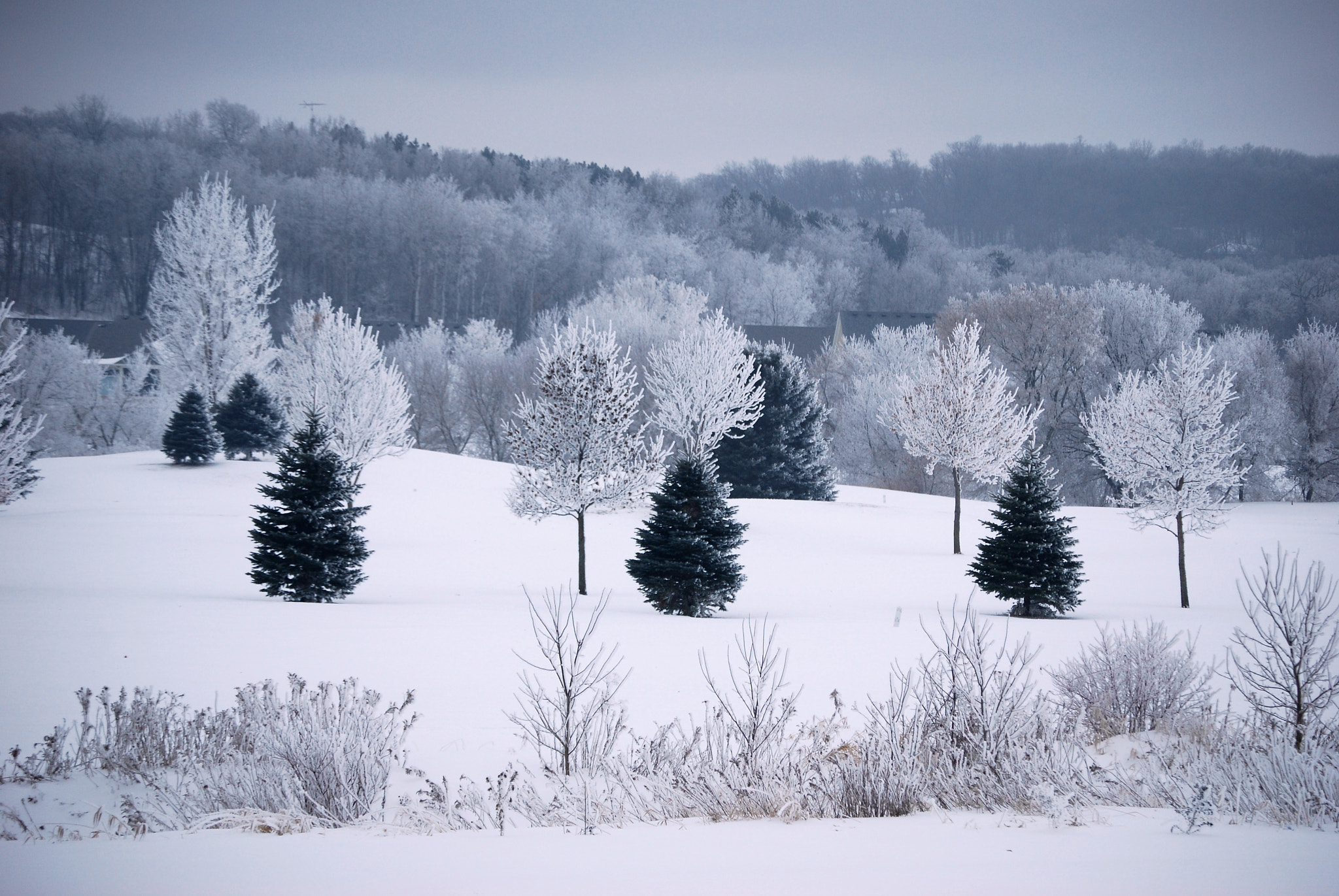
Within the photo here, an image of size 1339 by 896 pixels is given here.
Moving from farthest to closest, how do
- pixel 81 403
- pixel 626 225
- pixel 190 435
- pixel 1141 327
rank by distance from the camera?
1. pixel 626 225
2. pixel 1141 327
3. pixel 81 403
4. pixel 190 435

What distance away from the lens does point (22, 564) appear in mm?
17984

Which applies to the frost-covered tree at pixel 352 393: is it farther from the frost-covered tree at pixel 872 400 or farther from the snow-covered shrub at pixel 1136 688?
the frost-covered tree at pixel 872 400

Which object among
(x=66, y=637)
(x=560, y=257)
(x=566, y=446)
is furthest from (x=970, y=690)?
(x=560, y=257)

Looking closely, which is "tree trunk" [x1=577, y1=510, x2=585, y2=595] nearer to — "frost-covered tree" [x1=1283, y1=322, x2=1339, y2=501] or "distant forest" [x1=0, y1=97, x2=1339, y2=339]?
"distant forest" [x1=0, y1=97, x2=1339, y2=339]

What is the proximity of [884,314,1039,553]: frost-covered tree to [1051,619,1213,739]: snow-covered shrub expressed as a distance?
1746 centimetres

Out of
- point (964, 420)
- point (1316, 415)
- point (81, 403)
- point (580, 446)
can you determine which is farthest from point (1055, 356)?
point (81, 403)

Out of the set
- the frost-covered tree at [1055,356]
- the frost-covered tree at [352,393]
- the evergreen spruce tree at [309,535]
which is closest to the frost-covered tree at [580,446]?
the evergreen spruce tree at [309,535]

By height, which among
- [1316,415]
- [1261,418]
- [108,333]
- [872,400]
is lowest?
[1261,418]

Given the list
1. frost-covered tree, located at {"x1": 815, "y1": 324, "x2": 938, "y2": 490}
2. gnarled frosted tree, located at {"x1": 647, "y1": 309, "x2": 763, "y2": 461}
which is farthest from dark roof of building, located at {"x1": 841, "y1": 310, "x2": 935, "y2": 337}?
gnarled frosted tree, located at {"x1": 647, "y1": 309, "x2": 763, "y2": 461}

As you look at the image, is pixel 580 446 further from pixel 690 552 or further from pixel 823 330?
pixel 823 330

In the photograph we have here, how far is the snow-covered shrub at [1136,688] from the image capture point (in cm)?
755

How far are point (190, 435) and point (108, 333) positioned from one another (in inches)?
1253

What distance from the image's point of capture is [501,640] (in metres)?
11.6

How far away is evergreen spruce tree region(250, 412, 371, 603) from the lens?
14.9m
